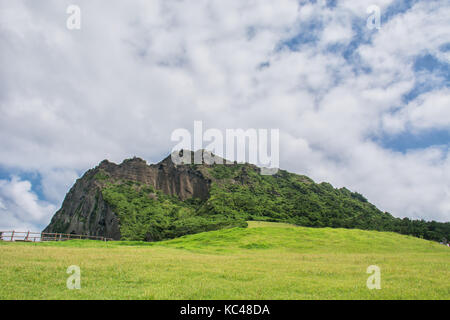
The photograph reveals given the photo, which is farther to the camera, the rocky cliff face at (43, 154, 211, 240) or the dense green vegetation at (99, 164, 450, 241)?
the rocky cliff face at (43, 154, 211, 240)

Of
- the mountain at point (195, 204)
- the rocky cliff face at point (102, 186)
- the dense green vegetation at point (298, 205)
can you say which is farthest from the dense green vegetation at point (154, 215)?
the dense green vegetation at point (298, 205)

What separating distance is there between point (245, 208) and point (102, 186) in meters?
79.1

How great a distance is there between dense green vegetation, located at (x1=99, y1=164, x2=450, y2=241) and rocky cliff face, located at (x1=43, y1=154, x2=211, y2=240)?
438 centimetres

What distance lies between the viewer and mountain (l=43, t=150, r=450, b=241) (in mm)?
107062

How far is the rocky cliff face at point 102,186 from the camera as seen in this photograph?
148 metres

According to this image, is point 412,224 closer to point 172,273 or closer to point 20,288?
point 172,273

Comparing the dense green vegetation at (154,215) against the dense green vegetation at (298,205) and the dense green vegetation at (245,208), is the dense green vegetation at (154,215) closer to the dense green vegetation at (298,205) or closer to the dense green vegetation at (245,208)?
the dense green vegetation at (245,208)

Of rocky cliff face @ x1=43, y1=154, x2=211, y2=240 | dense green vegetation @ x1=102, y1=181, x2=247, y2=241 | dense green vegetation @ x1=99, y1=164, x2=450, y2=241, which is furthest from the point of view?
rocky cliff face @ x1=43, y1=154, x2=211, y2=240

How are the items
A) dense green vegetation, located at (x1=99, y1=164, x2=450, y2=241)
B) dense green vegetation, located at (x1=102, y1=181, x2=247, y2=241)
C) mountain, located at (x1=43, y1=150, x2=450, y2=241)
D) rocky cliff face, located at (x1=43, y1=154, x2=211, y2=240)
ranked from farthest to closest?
rocky cliff face, located at (x1=43, y1=154, x2=211, y2=240)
mountain, located at (x1=43, y1=150, x2=450, y2=241)
dense green vegetation, located at (x1=102, y1=181, x2=247, y2=241)
dense green vegetation, located at (x1=99, y1=164, x2=450, y2=241)

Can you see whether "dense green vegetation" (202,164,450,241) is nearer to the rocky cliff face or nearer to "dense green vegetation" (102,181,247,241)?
"dense green vegetation" (102,181,247,241)

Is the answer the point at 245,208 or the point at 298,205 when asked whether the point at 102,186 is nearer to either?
the point at 245,208

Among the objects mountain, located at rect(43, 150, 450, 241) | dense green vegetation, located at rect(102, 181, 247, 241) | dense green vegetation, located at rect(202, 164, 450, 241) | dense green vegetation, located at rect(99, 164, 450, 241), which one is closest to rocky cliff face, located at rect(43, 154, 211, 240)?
mountain, located at rect(43, 150, 450, 241)

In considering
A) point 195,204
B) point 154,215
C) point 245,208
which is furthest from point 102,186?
point 245,208

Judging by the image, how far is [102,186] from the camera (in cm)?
15888
